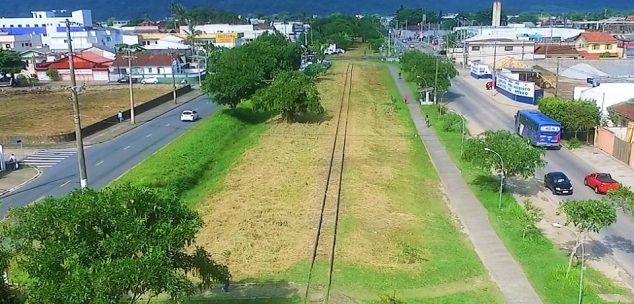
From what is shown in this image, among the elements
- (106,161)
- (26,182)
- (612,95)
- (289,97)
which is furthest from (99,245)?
(612,95)

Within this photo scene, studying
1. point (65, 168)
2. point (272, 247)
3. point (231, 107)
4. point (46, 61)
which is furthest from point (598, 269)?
point (46, 61)

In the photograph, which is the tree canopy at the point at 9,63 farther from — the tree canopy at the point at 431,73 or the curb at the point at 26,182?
the tree canopy at the point at 431,73

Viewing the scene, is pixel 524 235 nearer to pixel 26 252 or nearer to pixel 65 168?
pixel 26 252

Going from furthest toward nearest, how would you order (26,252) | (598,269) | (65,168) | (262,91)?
(262,91) < (65,168) < (598,269) < (26,252)

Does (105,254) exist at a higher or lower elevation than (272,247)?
higher

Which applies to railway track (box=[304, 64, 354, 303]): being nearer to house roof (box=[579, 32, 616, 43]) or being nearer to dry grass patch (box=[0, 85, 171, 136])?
dry grass patch (box=[0, 85, 171, 136])

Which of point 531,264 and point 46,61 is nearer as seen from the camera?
point 531,264
